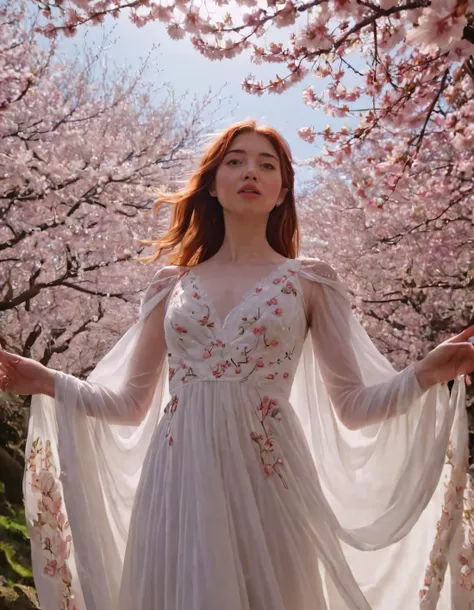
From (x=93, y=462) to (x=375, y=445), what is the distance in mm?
961

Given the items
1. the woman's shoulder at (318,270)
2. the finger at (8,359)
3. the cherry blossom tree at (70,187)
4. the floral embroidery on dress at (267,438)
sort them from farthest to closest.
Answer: the cherry blossom tree at (70,187)
the woman's shoulder at (318,270)
the finger at (8,359)
the floral embroidery on dress at (267,438)

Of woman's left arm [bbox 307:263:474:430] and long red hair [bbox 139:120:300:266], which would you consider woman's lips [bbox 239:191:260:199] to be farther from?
woman's left arm [bbox 307:263:474:430]

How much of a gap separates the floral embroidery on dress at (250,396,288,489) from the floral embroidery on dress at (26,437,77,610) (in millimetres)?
733

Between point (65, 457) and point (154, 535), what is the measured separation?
0.42 meters

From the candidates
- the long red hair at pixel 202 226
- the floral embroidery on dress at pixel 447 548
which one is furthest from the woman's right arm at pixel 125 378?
the floral embroidery on dress at pixel 447 548

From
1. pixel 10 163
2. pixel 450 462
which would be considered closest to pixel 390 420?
pixel 450 462

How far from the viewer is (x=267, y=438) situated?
7.11 ft

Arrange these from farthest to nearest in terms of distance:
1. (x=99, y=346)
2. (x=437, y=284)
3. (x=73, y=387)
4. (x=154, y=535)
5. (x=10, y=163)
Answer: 1. (x=99, y=346)
2. (x=437, y=284)
3. (x=10, y=163)
4. (x=73, y=387)
5. (x=154, y=535)

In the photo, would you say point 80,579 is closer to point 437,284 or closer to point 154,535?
point 154,535

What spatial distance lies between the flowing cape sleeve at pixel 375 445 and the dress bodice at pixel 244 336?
0.42 ft

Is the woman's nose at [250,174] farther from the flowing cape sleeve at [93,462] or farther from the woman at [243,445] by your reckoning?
the flowing cape sleeve at [93,462]

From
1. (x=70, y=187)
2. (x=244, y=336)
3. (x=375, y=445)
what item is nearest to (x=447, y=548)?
(x=375, y=445)

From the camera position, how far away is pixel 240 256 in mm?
2615

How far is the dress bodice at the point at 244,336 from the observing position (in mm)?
2248
